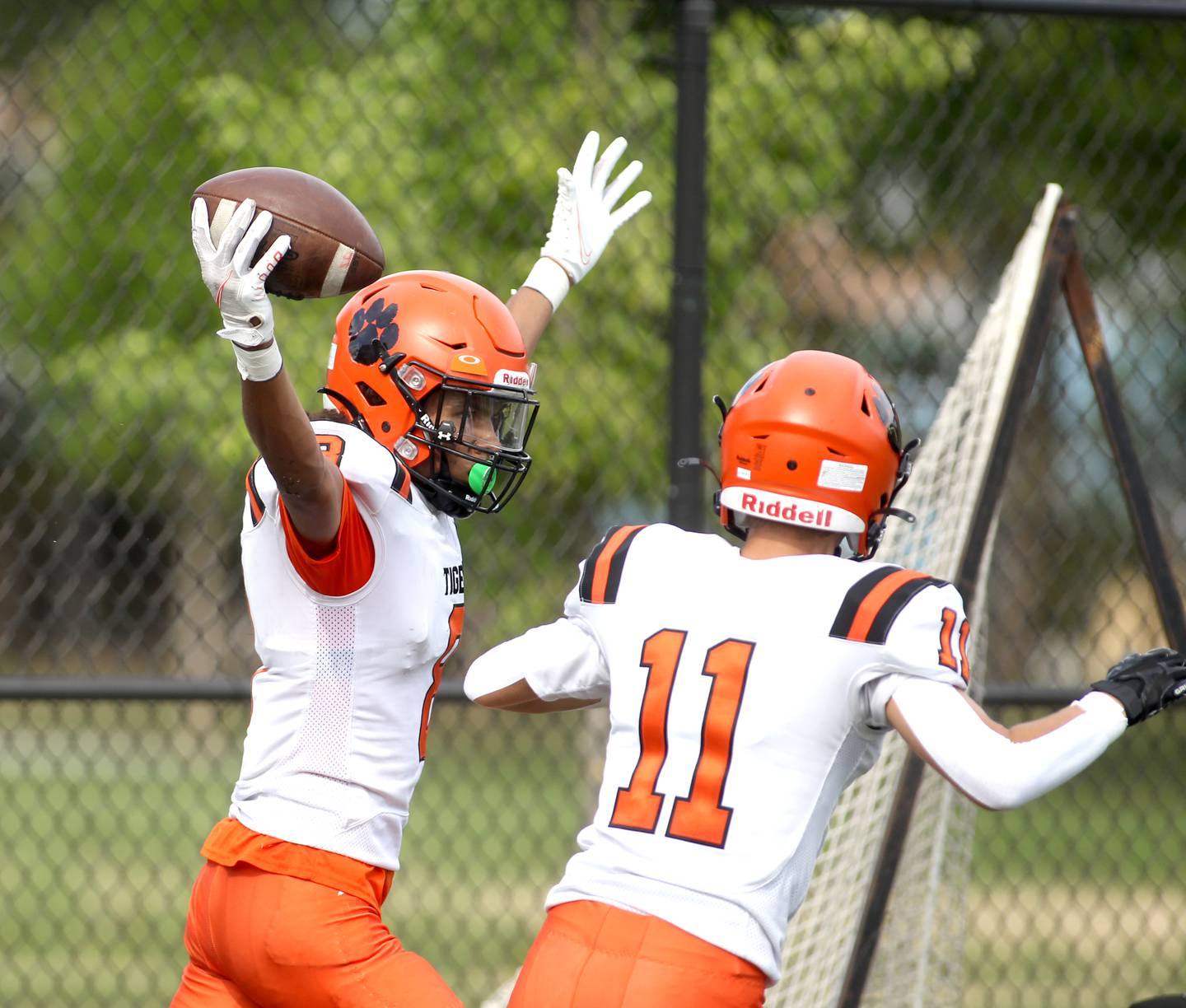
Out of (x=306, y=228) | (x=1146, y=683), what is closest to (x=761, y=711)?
(x=1146, y=683)

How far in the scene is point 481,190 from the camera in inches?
258

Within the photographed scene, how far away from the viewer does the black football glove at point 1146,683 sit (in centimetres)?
223

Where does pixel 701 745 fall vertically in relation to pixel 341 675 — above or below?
above

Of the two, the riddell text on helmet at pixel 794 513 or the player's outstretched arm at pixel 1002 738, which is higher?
the riddell text on helmet at pixel 794 513

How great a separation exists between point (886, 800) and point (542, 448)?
3522mm

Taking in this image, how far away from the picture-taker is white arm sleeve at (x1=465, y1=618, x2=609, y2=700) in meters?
2.41

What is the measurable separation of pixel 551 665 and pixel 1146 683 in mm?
949

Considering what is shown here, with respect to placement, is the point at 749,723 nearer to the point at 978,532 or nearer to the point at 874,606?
the point at 874,606

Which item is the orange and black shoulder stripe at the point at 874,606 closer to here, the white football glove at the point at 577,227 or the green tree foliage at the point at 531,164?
the white football glove at the point at 577,227

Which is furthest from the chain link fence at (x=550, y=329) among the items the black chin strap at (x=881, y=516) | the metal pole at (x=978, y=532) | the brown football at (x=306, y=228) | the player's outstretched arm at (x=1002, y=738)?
the player's outstretched arm at (x=1002, y=738)

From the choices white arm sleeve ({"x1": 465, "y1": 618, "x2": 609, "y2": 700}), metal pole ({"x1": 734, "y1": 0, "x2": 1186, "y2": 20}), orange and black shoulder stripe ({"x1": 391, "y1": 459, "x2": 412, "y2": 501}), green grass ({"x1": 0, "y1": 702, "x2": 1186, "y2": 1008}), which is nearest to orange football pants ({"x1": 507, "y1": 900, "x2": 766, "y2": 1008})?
white arm sleeve ({"x1": 465, "y1": 618, "x2": 609, "y2": 700})

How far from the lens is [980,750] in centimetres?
202

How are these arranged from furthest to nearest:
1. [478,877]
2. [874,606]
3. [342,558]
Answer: [478,877] → [342,558] → [874,606]

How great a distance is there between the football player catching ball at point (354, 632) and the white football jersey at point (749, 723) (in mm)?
558
